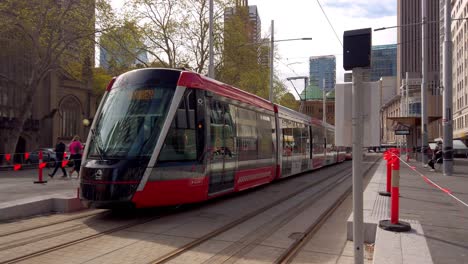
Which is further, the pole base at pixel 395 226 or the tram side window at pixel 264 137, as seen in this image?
the tram side window at pixel 264 137

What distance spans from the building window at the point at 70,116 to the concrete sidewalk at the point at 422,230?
42274 millimetres

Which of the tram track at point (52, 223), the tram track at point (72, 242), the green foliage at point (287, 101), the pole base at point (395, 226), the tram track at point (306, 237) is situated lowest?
the tram track at point (306, 237)

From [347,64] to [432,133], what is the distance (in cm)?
9910

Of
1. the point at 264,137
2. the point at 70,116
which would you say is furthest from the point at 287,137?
the point at 70,116

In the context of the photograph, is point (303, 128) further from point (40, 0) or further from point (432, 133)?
point (432, 133)

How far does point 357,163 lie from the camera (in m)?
4.62

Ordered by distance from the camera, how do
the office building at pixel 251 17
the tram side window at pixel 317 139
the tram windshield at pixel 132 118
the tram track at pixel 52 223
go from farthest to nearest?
the office building at pixel 251 17 < the tram side window at pixel 317 139 < the tram windshield at pixel 132 118 < the tram track at pixel 52 223

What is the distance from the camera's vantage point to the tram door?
999cm

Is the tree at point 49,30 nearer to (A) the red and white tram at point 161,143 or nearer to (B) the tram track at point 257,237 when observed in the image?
(A) the red and white tram at point 161,143

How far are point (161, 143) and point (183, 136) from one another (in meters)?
0.66

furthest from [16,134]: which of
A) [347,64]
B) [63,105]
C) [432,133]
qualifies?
[432,133]

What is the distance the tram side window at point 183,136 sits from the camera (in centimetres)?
856

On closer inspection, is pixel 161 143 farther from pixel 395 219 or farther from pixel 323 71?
pixel 323 71

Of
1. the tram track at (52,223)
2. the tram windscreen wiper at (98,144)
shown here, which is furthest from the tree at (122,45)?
the tram track at (52,223)
